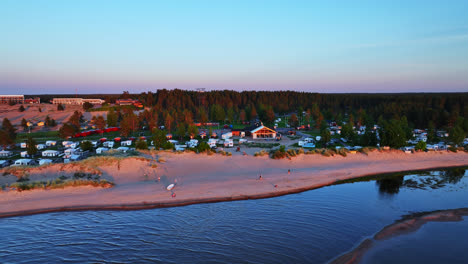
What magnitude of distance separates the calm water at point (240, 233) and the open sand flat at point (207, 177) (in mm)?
1098

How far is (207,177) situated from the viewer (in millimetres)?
23469

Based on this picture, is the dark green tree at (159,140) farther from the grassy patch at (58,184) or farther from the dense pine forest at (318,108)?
the dense pine forest at (318,108)

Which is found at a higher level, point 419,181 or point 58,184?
point 58,184

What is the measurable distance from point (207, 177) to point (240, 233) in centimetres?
950

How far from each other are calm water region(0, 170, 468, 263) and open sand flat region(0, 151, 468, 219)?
3.60 ft

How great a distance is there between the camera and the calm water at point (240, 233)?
40.7 feet

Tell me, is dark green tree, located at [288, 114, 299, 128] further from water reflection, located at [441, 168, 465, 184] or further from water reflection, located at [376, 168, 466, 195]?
water reflection, located at [376, 168, 466, 195]

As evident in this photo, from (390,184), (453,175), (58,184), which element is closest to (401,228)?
(390,184)

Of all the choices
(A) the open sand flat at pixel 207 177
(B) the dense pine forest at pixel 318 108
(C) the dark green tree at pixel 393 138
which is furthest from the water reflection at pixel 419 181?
(B) the dense pine forest at pixel 318 108

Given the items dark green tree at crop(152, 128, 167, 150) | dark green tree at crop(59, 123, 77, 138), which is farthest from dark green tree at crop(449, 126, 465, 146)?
dark green tree at crop(59, 123, 77, 138)

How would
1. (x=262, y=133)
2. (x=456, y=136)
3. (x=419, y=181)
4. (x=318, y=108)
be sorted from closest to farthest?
(x=419, y=181), (x=456, y=136), (x=262, y=133), (x=318, y=108)

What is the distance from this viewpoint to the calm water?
12406mm

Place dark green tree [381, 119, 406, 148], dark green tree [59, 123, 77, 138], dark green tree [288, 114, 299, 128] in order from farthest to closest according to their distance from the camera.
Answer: dark green tree [288, 114, 299, 128] → dark green tree [59, 123, 77, 138] → dark green tree [381, 119, 406, 148]

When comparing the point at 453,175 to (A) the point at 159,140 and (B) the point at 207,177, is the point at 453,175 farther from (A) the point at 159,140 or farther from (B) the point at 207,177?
(A) the point at 159,140
